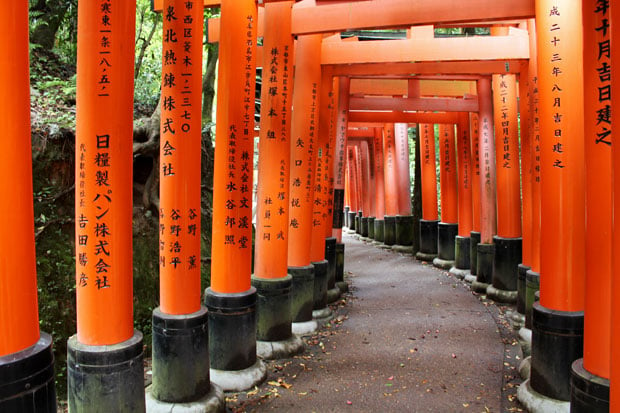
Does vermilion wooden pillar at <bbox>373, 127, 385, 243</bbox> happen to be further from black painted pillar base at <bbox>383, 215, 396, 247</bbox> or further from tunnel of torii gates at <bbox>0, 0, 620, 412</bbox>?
tunnel of torii gates at <bbox>0, 0, 620, 412</bbox>

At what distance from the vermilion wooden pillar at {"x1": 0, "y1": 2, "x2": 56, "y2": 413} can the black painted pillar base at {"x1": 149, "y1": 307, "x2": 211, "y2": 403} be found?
5.39 feet

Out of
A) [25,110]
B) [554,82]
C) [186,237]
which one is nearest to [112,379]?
[186,237]

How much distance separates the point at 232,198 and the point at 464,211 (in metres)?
7.45

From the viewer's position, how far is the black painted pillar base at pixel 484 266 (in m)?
9.80

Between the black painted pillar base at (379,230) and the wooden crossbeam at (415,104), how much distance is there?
24.2ft

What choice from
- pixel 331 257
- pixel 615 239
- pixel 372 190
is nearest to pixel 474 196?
pixel 331 257

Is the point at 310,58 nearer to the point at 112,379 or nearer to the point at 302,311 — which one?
the point at 302,311

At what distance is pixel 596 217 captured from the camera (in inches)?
141

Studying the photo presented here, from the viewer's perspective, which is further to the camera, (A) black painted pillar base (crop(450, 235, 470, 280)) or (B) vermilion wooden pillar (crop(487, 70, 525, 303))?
(A) black painted pillar base (crop(450, 235, 470, 280))

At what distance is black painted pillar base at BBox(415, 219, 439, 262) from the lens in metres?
13.4

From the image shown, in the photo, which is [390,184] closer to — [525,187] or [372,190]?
[372,190]

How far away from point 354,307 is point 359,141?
13.0 m

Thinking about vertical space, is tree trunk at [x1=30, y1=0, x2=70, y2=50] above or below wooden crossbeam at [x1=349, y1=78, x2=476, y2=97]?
above

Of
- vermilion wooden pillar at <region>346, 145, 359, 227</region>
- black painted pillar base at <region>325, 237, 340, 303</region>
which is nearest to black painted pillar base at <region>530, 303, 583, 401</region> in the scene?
black painted pillar base at <region>325, 237, 340, 303</region>
